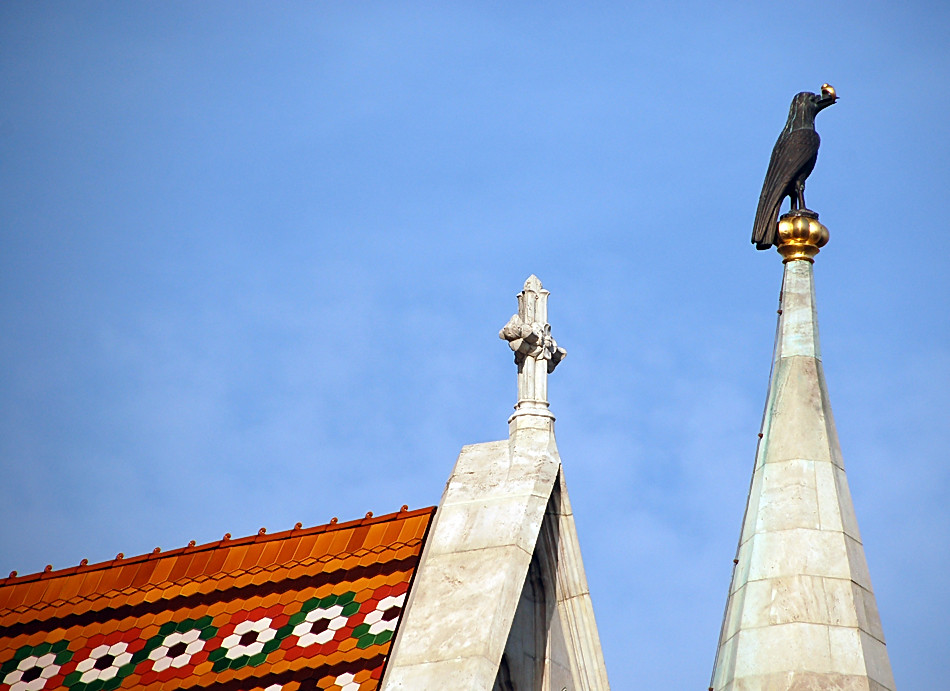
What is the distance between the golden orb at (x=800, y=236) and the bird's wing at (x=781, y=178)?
0.50 ft

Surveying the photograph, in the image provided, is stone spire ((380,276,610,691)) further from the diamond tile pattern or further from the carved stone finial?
the diamond tile pattern

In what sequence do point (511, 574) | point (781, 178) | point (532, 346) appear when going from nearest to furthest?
point (511, 574)
point (532, 346)
point (781, 178)

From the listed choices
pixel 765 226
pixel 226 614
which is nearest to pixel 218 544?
pixel 226 614

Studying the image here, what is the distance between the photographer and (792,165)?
2352cm

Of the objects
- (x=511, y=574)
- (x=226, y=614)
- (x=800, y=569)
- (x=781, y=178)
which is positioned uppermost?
(x=781, y=178)

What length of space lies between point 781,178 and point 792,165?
0.81 feet

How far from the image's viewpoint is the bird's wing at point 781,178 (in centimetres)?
2339

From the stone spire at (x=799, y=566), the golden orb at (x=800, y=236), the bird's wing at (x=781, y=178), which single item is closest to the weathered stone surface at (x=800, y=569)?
the stone spire at (x=799, y=566)

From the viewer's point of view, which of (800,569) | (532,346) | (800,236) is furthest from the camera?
(800,236)

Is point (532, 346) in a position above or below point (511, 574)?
above

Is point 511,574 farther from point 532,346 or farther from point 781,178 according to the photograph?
point 781,178

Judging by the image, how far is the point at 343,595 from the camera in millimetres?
17375

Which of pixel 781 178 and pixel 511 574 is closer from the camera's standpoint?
pixel 511 574

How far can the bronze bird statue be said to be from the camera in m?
23.5
